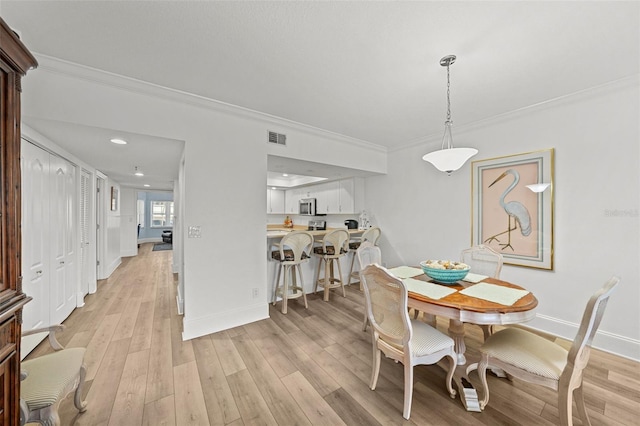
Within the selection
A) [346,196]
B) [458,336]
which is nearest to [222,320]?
[458,336]

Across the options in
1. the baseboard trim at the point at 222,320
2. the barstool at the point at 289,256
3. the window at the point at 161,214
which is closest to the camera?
the baseboard trim at the point at 222,320

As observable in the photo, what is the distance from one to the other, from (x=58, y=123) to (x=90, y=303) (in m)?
2.82

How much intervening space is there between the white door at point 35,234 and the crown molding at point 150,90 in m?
0.80

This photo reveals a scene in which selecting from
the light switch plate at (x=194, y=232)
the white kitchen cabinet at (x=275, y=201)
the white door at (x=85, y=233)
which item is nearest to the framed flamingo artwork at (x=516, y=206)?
the light switch plate at (x=194, y=232)

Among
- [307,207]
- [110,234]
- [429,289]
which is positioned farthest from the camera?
[307,207]

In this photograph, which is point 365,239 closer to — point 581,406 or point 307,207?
point 307,207

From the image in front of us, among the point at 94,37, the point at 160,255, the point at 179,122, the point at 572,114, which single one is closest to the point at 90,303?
the point at 179,122

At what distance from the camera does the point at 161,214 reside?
11219 millimetres

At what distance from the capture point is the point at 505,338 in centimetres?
175

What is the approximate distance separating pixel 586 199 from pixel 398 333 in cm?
259

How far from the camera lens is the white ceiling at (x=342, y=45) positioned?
1.52 metres

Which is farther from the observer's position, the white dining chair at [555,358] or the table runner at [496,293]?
the table runner at [496,293]

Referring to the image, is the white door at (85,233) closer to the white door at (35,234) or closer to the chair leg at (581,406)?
the white door at (35,234)

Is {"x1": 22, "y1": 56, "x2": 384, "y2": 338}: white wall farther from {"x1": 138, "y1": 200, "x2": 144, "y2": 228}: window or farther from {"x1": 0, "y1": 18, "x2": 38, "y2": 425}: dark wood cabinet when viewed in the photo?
{"x1": 138, "y1": 200, "x2": 144, "y2": 228}: window
